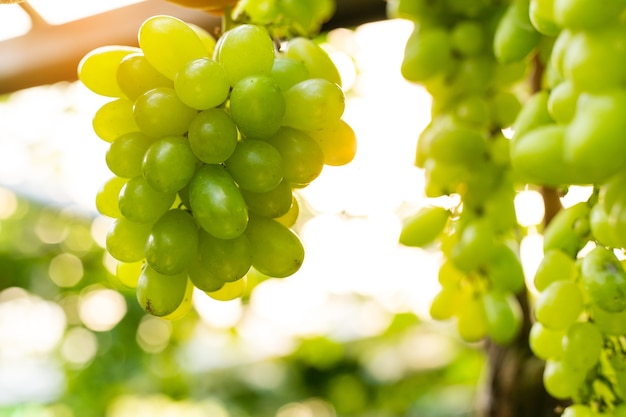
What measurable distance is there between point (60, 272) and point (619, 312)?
246 centimetres

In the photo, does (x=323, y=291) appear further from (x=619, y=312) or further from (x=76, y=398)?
(x=619, y=312)

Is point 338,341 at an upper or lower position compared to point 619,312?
lower

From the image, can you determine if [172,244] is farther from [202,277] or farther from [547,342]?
[547,342]

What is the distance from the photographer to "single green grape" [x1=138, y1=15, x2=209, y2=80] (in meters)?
0.44

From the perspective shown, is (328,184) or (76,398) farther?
(76,398)

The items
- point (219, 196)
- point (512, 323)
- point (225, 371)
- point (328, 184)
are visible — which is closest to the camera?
point (219, 196)

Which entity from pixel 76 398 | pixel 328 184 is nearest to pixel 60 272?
pixel 76 398

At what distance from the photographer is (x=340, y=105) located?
1.43 feet

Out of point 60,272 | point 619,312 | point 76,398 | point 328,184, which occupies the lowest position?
point 76,398

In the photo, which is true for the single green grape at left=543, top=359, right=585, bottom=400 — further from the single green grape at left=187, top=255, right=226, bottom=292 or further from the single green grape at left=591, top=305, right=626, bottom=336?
the single green grape at left=187, top=255, right=226, bottom=292

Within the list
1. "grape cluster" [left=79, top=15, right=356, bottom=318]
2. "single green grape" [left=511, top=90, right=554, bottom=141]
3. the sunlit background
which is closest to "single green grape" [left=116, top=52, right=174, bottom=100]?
"grape cluster" [left=79, top=15, right=356, bottom=318]

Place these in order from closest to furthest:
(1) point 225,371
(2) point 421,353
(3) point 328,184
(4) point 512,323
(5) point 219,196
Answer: (5) point 219,196, (4) point 512,323, (3) point 328,184, (2) point 421,353, (1) point 225,371

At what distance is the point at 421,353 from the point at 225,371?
716mm

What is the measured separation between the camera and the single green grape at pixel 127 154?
45cm
